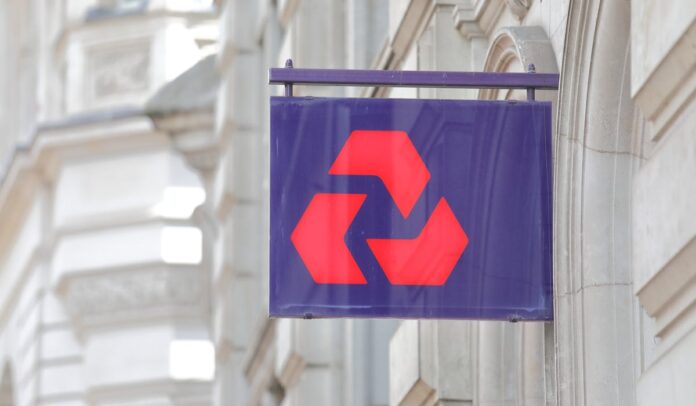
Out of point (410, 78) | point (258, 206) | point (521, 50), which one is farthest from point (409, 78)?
point (258, 206)

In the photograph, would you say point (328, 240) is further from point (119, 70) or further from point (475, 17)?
point (119, 70)

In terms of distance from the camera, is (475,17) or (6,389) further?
(6,389)

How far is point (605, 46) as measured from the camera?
9.70 meters

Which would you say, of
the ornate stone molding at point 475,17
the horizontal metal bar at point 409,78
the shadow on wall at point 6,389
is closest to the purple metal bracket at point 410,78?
the horizontal metal bar at point 409,78

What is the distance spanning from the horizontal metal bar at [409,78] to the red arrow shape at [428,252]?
1.99 ft

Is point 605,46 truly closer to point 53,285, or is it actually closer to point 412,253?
point 412,253

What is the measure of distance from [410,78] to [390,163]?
0.46 meters

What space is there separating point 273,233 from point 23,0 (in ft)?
93.8

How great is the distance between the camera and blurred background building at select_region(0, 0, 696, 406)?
8.60 meters

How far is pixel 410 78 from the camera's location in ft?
33.1

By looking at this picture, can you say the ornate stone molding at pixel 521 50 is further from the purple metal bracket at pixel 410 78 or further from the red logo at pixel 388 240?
the red logo at pixel 388 240

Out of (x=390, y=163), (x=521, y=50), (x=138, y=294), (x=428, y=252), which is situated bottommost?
(x=428, y=252)

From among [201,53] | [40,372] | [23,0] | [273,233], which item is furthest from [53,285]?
[273,233]

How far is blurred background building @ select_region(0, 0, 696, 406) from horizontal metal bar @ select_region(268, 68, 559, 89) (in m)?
0.21
